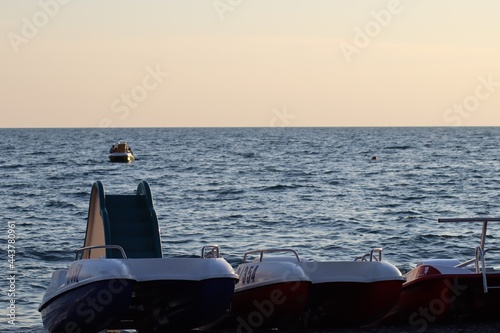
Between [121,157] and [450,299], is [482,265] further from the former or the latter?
[121,157]

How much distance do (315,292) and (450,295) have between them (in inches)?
74.1

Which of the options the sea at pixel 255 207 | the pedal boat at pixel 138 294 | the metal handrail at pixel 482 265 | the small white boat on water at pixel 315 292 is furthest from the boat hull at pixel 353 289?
the sea at pixel 255 207

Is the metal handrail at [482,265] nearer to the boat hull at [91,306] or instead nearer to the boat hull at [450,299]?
the boat hull at [450,299]

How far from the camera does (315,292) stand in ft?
51.2

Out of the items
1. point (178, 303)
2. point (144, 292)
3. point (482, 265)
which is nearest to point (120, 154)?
point (144, 292)

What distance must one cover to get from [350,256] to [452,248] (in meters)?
3.52

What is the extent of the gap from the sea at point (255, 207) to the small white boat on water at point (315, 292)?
483 cm

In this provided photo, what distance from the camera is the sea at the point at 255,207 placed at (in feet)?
101

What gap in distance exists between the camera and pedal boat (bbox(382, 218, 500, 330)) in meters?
15.7

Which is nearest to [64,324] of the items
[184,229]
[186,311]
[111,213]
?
[186,311]

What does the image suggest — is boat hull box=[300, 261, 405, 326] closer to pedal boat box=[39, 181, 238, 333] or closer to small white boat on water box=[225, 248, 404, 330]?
small white boat on water box=[225, 248, 404, 330]

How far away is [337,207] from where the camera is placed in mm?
48406

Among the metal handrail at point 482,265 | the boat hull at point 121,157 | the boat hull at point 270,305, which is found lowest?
the boat hull at point 270,305

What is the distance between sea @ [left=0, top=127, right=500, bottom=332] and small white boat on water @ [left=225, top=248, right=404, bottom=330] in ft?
15.8
